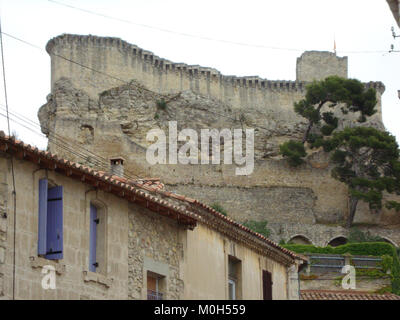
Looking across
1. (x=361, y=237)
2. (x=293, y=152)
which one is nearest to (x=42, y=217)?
(x=361, y=237)

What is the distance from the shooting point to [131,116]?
7256 centimetres

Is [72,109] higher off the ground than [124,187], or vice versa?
[72,109]

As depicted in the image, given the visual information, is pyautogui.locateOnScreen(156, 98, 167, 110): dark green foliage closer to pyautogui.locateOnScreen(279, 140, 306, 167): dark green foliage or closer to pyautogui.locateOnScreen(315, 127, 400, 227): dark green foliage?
pyautogui.locateOnScreen(279, 140, 306, 167): dark green foliage

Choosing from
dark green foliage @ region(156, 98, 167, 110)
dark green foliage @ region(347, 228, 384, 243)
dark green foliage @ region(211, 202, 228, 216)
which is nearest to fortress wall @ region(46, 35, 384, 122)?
dark green foliage @ region(156, 98, 167, 110)

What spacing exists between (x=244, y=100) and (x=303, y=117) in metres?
4.19

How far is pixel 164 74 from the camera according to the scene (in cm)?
7538

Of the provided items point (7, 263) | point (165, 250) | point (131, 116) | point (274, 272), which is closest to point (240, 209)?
point (131, 116)

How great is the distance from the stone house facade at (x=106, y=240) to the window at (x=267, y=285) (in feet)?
0.28

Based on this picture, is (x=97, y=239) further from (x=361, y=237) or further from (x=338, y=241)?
(x=338, y=241)

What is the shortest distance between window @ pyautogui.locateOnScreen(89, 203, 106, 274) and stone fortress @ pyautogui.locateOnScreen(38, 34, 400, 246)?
38.8 meters

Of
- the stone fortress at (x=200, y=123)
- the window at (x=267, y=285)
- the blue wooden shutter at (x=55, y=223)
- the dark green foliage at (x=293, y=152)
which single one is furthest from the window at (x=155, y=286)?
the dark green foliage at (x=293, y=152)

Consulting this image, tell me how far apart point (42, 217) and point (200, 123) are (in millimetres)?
54095
